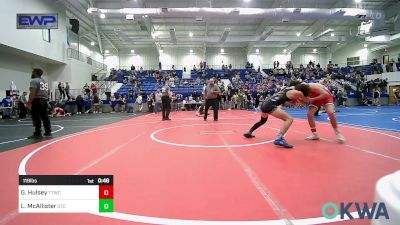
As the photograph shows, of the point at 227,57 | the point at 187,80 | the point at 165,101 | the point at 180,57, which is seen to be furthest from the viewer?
the point at 227,57

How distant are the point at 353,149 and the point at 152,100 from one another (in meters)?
16.7

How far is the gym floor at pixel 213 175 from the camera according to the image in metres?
1.86

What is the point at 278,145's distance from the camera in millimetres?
4500

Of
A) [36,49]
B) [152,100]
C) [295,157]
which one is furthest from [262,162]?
[36,49]

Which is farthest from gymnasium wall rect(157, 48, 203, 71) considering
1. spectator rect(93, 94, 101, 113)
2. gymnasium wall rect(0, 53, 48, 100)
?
gymnasium wall rect(0, 53, 48, 100)

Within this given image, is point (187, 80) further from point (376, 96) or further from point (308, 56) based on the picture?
point (308, 56)

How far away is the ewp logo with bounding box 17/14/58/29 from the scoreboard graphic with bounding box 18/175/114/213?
11.7 m

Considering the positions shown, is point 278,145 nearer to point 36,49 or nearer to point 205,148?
point 205,148

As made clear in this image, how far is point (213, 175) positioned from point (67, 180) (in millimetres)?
1582

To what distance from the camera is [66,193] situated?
1.58 m

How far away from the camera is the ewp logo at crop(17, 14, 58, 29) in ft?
37.5

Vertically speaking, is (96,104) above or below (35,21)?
below

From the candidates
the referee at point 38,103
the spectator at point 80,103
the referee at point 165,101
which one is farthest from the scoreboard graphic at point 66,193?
the spectator at point 80,103

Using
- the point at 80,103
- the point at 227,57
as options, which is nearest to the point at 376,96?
the point at 227,57
